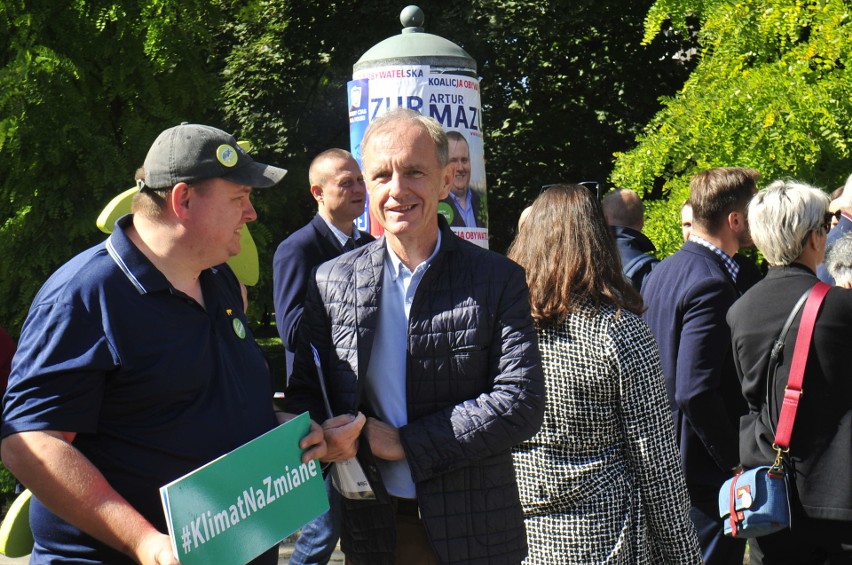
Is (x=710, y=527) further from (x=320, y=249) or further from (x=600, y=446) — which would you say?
(x=320, y=249)

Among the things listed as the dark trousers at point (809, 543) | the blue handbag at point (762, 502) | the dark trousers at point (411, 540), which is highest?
the dark trousers at point (411, 540)

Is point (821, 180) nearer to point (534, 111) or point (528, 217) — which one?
point (528, 217)

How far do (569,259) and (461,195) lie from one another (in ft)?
6.61

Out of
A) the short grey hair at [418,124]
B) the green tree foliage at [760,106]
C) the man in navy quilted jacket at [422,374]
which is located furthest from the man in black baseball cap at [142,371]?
the green tree foliage at [760,106]

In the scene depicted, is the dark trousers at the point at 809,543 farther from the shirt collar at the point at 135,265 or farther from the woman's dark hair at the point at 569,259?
the shirt collar at the point at 135,265

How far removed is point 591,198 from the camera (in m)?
3.60

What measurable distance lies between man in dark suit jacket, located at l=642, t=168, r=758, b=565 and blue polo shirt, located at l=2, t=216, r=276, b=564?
2.33 m

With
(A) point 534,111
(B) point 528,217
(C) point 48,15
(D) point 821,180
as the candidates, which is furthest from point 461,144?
(A) point 534,111

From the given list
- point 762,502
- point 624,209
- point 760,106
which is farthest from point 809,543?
point 760,106

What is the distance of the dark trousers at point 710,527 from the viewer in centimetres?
452

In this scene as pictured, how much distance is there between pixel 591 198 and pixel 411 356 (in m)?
1.16

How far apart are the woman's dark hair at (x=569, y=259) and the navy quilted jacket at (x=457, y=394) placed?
0.60 meters

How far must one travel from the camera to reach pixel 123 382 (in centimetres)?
239

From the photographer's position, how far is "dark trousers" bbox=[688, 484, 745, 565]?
452cm
